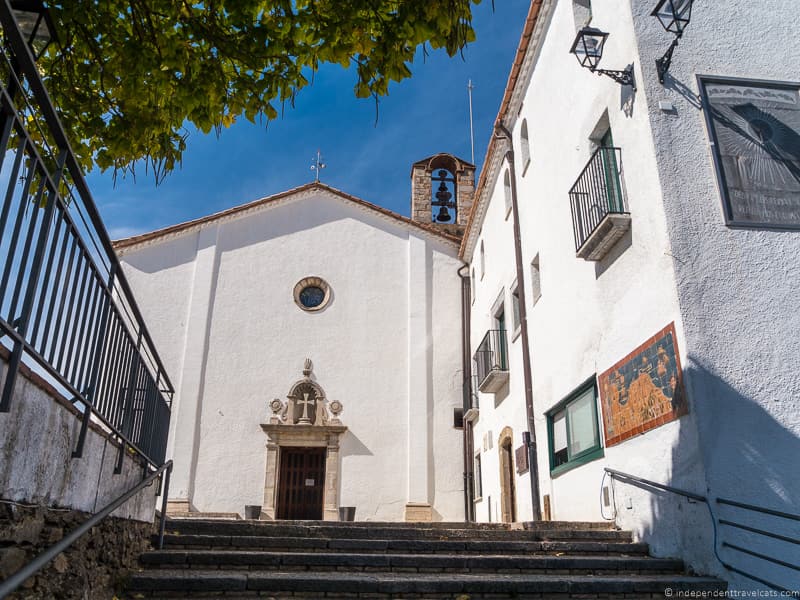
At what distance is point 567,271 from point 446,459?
321 inches

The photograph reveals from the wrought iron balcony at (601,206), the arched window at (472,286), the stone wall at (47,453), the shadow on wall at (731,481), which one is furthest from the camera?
the arched window at (472,286)

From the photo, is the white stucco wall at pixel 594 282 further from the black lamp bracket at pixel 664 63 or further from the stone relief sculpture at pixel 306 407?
the stone relief sculpture at pixel 306 407

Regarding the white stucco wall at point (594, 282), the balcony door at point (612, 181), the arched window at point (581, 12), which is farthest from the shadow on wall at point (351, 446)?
the arched window at point (581, 12)

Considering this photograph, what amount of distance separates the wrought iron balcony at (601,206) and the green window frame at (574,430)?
1.71 metres

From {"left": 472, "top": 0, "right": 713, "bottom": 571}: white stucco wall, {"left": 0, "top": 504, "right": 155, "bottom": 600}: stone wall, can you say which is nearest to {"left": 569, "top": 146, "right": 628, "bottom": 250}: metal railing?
{"left": 472, "top": 0, "right": 713, "bottom": 571}: white stucco wall

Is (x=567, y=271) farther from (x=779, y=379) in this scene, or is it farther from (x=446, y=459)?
(x=446, y=459)

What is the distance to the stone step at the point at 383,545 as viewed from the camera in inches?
262

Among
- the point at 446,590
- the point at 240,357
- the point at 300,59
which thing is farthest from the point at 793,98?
the point at 240,357

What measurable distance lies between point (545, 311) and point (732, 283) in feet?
14.4

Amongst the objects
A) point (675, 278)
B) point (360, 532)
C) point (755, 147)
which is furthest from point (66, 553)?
point (755, 147)

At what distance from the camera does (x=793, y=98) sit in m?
7.86

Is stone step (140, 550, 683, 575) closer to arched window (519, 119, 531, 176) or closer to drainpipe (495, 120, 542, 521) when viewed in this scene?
drainpipe (495, 120, 542, 521)

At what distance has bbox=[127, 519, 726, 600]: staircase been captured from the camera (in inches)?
209

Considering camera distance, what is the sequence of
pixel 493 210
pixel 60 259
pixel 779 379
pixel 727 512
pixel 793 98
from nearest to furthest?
pixel 60 259 < pixel 727 512 < pixel 779 379 < pixel 793 98 < pixel 493 210
